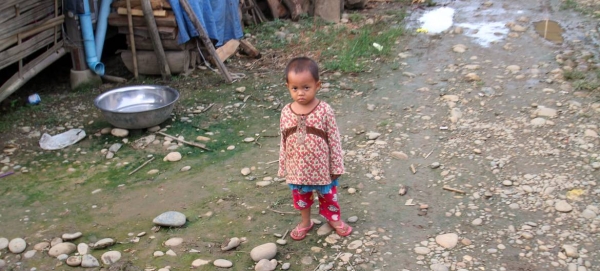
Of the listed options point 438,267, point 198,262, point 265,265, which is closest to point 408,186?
point 438,267

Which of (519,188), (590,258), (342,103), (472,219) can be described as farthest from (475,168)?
(342,103)

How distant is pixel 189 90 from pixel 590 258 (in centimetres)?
453

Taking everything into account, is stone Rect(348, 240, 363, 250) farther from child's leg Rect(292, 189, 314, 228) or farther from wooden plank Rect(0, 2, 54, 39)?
wooden plank Rect(0, 2, 54, 39)

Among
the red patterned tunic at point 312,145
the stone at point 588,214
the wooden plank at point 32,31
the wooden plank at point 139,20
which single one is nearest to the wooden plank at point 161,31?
the wooden plank at point 139,20

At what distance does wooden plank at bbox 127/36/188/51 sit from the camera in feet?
21.5

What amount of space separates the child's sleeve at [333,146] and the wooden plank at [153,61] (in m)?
3.86

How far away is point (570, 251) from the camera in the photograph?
3.27 metres

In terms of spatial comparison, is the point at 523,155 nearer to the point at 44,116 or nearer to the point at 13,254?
the point at 13,254

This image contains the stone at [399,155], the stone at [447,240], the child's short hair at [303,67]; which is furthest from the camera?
the stone at [399,155]

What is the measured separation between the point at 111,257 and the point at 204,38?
3573mm

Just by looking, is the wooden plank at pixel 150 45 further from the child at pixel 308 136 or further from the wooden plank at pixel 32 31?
the child at pixel 308 136

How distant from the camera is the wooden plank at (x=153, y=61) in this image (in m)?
6.62

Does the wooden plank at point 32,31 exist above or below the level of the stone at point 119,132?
above

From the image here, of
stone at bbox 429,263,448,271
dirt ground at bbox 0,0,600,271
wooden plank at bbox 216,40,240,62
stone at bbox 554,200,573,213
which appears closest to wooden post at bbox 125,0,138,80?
dirt ground at bbox 0,0,600,271
